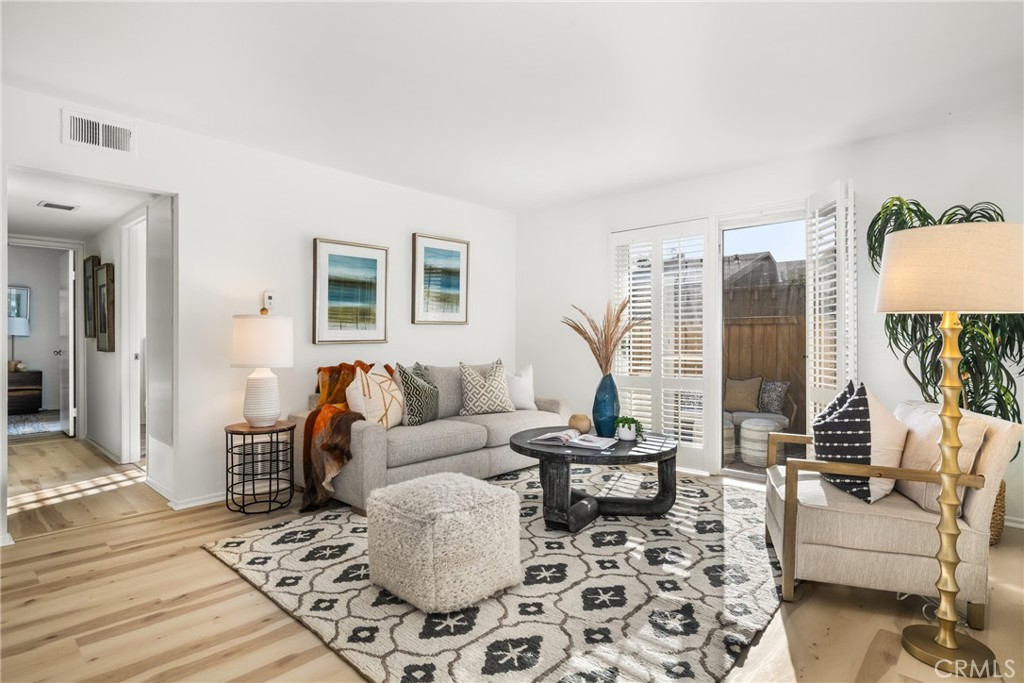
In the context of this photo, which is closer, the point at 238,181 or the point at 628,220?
the point at 238,181

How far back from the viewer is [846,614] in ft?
7.75

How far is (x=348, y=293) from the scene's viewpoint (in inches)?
186

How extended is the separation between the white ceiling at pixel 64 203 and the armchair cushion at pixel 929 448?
4.75m

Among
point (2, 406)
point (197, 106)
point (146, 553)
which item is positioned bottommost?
point (146, 553)

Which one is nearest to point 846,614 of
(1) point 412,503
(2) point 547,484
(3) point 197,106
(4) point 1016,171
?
(2) point 547,484

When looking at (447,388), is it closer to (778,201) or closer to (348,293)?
(348,293)

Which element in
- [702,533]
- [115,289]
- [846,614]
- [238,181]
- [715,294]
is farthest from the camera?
[115,289]

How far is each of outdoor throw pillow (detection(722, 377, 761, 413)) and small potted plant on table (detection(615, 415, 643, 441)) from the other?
1.52 metres

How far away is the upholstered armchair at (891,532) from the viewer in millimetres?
2209

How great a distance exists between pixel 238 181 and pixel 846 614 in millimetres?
4470

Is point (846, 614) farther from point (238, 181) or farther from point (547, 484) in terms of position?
point (238, 181)

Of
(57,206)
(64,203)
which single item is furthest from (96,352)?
(64,203)

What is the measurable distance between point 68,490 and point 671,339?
4.98 meters

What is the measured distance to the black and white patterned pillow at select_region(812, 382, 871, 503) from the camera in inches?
96.8
